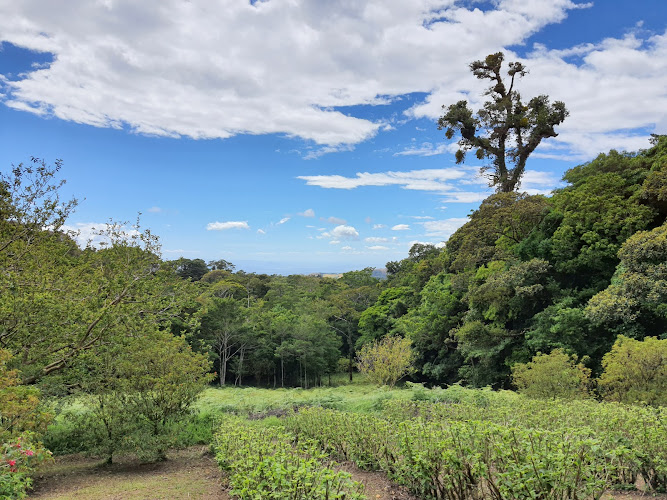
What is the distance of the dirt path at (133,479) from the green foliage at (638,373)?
939 centimetres

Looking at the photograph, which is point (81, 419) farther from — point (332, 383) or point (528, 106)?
point (332, 383)

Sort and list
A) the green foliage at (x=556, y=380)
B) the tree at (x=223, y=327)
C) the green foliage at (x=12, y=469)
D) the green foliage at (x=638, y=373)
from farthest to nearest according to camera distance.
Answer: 1. the tree at (x=223, y=327)
2. the green foliage at (x=556, y=380)
3. the green foliage at (x=638, y=373)
4. the green foliage at (x=12, y=469)

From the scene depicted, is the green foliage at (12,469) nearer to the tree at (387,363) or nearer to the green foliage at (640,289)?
the green foliage at (640,289)

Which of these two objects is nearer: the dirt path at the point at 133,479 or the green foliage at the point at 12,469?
the green foliage at the point at 12,469

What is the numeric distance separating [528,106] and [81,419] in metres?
26.8

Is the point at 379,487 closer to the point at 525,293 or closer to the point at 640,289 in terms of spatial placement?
the point at 640,289

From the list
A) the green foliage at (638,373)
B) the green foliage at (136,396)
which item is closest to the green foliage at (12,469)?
the green foliage at (136,396)

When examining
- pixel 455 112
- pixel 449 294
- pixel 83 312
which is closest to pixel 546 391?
pixel 83 312

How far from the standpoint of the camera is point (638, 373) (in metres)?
9.86

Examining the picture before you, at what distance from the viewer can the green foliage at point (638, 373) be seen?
943cm

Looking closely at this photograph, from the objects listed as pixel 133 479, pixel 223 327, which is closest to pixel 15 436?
pixel 133 479

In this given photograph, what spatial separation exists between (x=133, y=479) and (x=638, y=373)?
11644 millimetres

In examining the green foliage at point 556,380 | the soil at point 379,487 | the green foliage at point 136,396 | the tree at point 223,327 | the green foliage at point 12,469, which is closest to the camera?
the green foliage at point 12,469

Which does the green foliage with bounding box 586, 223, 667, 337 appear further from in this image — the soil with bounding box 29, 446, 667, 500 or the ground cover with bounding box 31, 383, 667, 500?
the soil with bounding box 29, 446, 667, 500
